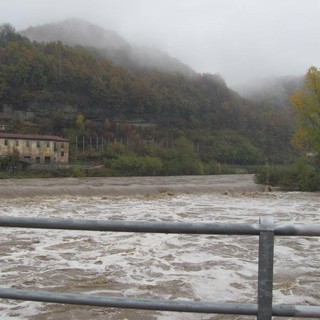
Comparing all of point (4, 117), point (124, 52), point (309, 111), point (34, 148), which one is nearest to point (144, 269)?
point (309, 111)

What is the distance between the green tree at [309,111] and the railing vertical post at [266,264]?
4168 centimetres

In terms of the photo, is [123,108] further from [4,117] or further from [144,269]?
[144,269]

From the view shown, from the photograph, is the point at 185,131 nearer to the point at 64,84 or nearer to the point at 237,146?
the point at 237,146

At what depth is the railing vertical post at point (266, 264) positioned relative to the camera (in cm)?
181

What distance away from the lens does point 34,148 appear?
189ft

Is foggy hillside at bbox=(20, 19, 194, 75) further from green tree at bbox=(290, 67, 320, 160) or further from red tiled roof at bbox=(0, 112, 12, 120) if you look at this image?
green tree at bbox=(290, 67, 320, 160)

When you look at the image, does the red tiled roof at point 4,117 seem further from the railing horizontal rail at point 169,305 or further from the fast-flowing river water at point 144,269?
the railing horizontal rail at point 169,305

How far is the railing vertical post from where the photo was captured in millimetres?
1807

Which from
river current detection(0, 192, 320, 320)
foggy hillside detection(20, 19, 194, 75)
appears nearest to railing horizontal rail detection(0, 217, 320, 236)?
river current detection(0, 192, 320, 320)

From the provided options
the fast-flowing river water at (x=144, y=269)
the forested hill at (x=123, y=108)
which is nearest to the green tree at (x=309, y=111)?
the fast-flowing river water at (x=144, y=269)

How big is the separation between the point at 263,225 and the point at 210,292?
5.73 metres

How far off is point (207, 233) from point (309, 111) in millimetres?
42409

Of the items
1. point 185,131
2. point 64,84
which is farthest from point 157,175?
point 64,84

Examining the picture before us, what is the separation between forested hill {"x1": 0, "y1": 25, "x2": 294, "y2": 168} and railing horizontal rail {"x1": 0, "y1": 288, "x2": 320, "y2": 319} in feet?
264
